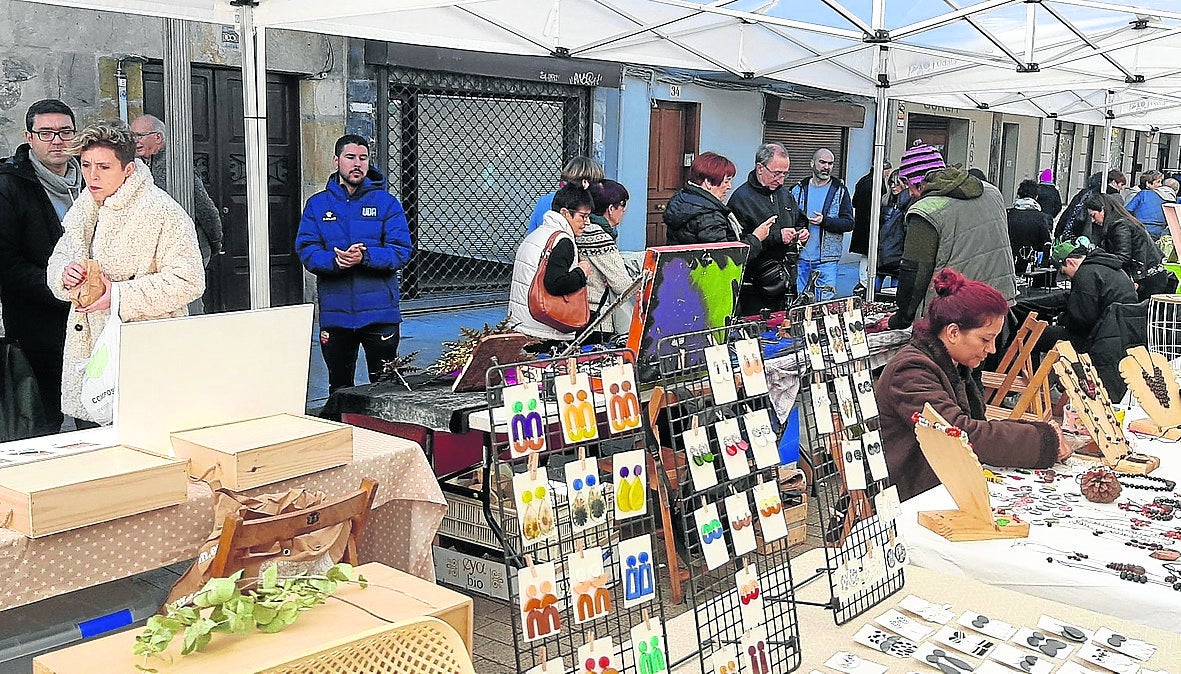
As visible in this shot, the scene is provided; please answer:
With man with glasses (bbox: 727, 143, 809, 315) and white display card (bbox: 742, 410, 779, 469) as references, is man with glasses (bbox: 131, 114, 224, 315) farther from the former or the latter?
white display card (bbox: 742, 410, 779, 469)

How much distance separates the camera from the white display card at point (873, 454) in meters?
2.34

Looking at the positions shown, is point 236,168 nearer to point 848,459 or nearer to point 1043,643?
point 848,459

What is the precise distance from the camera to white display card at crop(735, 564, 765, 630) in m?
1.90

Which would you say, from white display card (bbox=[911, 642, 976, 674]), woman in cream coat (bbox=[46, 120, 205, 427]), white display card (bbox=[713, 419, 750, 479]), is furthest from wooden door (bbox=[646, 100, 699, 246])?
white display card (bbox=[713, 419, 750, 479])

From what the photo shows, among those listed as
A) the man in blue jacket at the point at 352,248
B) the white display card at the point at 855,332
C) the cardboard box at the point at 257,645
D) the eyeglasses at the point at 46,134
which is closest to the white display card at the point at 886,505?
the white display card at the point at 855,332

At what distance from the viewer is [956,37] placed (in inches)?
244

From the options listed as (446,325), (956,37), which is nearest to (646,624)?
(956,37)

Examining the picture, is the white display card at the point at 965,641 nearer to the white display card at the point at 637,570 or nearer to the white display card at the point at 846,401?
the white display card at the point at 846,401

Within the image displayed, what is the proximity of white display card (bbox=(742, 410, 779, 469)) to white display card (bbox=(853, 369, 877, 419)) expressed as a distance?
A: 0.44m

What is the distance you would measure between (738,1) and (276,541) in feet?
13.5

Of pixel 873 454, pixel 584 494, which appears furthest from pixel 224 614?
pixel 873 454

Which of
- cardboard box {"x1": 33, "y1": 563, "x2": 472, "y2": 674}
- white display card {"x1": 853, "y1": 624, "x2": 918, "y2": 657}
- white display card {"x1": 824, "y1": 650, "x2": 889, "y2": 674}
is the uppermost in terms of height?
cardboard box {"x1": 33, "y1": 563, "x2": 472, "y2": 674}

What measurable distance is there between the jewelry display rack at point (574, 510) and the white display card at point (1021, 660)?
28.3 inches

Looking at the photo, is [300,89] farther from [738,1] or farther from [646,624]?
[646,624]
